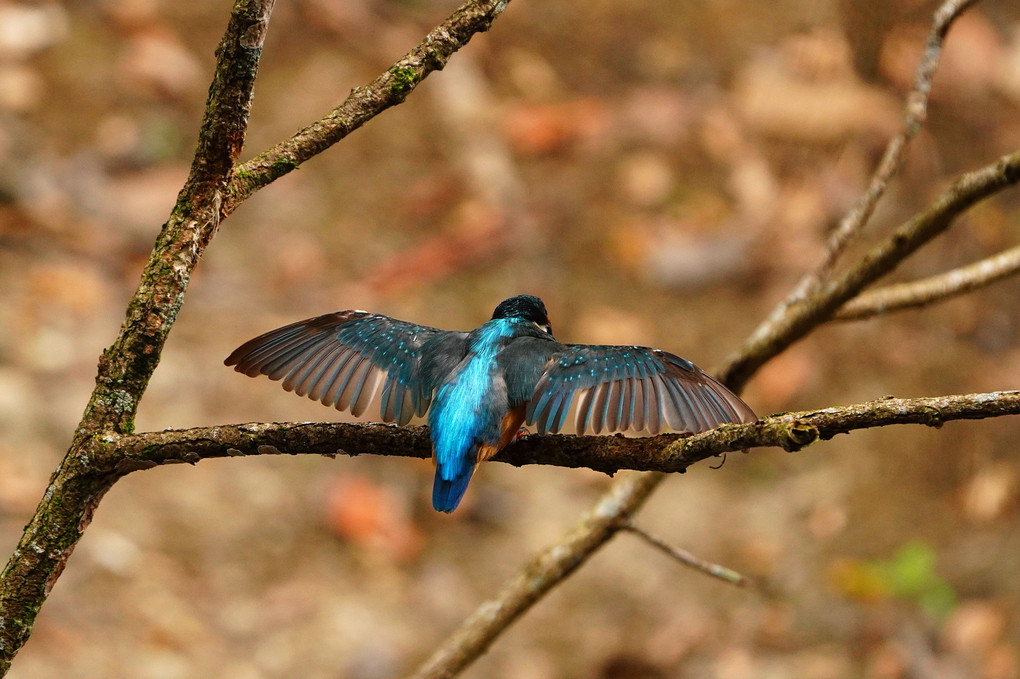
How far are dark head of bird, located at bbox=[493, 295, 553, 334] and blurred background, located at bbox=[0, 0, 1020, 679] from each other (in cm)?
232

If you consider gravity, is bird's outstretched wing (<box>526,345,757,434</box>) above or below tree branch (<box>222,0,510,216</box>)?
below

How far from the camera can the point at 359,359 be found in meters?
2.90

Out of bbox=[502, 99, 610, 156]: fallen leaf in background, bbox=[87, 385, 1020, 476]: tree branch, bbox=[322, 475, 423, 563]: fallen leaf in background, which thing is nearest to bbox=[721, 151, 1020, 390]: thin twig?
bbox=[87, 385, 1020, 476]: tree branch

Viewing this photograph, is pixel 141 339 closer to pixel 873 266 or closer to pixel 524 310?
pixel 524 310

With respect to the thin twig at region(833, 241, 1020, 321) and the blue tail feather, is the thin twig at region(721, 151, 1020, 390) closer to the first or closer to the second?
the thin twig at region(833, 241, 1020, 321)

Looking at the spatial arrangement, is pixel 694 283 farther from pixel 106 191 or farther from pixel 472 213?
pixel 106 191

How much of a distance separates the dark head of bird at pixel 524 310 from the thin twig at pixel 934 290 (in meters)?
0.90

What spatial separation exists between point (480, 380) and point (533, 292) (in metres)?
4.02

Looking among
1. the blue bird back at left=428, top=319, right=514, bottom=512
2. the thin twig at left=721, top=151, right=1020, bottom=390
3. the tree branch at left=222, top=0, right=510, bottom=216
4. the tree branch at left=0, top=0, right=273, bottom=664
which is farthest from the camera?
the thin twig at left=721, top=151, right=1020, bottom=390

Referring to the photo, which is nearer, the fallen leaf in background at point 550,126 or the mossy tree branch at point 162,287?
the mossy tree branch at point 162,287

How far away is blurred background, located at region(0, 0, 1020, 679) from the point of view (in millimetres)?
4980

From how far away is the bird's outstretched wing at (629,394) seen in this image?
2330 millimetres

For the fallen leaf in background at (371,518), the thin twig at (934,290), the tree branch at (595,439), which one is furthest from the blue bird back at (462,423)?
the fallen leaf in background at (371,518)

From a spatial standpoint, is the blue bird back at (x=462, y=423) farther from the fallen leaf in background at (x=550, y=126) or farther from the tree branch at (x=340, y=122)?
the fallen leaf in background at (x=550, y=126)
